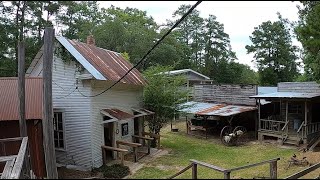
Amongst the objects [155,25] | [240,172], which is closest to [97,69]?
[240,172]

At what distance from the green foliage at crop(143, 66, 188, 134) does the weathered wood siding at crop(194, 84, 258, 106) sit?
22.1 feet

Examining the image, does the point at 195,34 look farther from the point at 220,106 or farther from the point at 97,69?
the point at 97,69

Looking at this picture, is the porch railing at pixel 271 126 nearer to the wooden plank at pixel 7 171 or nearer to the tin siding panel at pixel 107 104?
the tin siding panel at pixel 107 104

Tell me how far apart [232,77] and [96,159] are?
116 ft

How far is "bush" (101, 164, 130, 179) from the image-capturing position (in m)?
12.0

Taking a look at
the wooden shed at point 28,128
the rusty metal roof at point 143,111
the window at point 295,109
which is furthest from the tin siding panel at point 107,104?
the window at point 295,109

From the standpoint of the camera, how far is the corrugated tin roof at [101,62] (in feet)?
43.2

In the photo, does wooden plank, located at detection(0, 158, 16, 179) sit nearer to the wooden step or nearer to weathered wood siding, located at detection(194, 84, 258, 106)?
the wooden step

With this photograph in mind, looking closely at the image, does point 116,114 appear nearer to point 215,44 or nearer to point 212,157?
point 212,157

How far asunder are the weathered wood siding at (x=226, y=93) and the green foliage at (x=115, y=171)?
12.8 m

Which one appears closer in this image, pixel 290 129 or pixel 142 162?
pixel 142 162

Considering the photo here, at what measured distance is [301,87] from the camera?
20.2 metres

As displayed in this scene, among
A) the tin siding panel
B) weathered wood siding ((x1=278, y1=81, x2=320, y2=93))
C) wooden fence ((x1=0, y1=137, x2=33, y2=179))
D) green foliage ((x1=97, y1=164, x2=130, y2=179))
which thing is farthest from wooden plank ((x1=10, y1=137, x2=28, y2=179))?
weathered wood siding ((x1=278, y1=81, x2=320, y2=93))

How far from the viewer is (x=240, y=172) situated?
39.2 ft
